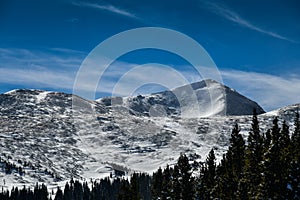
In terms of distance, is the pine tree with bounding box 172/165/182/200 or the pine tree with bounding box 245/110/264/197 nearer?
the pine tree with bounding box 245/110/264/197

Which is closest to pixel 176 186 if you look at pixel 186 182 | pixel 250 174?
pixel 186 182

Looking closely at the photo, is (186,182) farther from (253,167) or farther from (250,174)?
(253,167)

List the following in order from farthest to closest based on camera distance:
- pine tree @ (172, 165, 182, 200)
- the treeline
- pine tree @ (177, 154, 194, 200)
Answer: pine tree @ (172, 165, 182, 200) → pine tree @ (177, 154, 194, 200) → the treeline

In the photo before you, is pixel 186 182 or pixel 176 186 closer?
pixel 186 182

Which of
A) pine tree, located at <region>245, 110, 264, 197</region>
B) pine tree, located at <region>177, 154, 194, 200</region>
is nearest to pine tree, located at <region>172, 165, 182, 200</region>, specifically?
pine tree, located at <region>177, 154, 194, 200</region>

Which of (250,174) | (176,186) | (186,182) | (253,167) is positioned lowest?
(176,186)

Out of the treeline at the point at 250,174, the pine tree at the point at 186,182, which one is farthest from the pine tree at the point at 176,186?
the pine tree at the point at 186,182

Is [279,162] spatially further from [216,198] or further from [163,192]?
[163,192]

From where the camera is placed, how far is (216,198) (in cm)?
6219

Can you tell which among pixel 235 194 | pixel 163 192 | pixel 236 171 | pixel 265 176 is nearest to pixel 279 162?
pixel 265 176

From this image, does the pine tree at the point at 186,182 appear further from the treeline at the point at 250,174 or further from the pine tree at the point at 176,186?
the pine tree at the point at 176,186

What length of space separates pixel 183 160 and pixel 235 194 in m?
9.72

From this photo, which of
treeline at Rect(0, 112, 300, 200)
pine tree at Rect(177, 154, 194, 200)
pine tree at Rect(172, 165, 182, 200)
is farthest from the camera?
pine tree at Rect(172, 165, 182, 200)

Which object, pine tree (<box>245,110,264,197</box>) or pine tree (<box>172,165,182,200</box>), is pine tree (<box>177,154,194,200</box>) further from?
pine tree (<box>245,110,264,197</box>)
